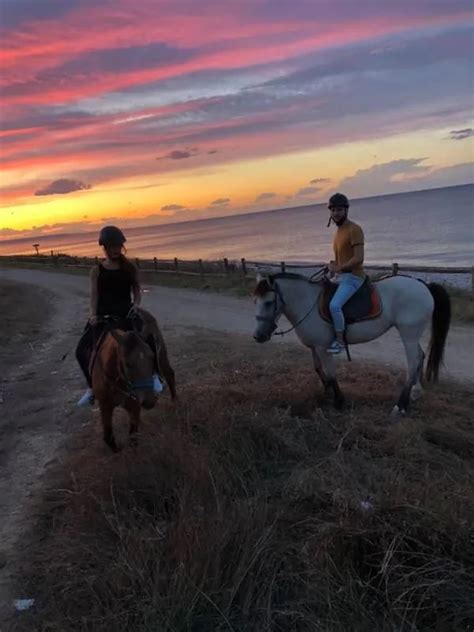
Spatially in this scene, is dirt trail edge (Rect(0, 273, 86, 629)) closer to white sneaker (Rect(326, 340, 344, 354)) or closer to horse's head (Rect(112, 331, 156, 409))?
horse's head (Rect(112, 331, 156, 409))

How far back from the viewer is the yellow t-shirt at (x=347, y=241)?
6.80 meters

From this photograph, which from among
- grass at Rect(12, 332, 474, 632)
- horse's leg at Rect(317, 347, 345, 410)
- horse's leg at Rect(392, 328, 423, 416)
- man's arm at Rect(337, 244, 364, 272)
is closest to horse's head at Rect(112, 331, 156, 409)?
grass at Rect(12, 332, 474, 632)

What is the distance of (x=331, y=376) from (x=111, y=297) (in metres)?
2.91

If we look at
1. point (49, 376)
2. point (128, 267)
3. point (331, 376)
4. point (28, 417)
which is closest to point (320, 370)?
point (331, 376)

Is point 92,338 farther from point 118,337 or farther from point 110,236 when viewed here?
point 110,236

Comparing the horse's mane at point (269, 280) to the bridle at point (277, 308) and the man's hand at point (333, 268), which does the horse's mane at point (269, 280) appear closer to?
the bridle at point (277, 308)

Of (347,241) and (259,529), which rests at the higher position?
(347,241)

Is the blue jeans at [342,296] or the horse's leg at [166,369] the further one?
the horse's leg at [166,369]

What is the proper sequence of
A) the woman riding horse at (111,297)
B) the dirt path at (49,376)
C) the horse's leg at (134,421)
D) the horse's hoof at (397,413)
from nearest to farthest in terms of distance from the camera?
the dirt path at (49,376) → the horse's leg at (134,421) → the woman riding horse at (111,297) → the horse's hoof at (397,413)

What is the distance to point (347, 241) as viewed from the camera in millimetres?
6863

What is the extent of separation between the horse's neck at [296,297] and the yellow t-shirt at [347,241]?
0.54 meters

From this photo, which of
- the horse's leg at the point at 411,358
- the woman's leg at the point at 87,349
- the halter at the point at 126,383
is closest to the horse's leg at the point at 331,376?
the horse's leg at the point at 411,358

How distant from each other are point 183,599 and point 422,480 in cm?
223

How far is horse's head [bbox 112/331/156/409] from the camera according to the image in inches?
208
